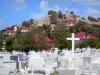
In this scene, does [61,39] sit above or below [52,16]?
below

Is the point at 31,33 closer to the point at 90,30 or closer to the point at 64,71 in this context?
the point at 90,30

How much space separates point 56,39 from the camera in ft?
174

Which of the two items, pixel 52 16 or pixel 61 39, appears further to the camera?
pixel 52 16

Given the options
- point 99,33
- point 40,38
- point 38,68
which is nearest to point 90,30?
point 99,33

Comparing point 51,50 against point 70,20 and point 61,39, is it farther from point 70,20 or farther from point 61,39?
point 70,20

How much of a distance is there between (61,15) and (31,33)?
55984mm

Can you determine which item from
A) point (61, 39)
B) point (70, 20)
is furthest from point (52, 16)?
point (61, 39)

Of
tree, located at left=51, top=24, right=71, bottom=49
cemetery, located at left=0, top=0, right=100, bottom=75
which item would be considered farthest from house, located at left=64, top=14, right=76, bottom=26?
tree, located at left=51, top=24, right=71, bottom=49

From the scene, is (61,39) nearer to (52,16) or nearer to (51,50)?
(51,50)

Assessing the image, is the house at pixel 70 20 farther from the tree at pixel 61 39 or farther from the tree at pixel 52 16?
the tree at pixel 61 39

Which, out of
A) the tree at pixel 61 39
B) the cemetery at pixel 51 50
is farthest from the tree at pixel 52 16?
the tree at pixel 61 39

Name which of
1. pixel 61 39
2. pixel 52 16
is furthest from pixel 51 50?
pixel 52 16

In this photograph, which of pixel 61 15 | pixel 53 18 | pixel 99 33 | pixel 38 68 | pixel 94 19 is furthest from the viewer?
pixel 94 19

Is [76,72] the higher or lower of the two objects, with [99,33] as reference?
lower
